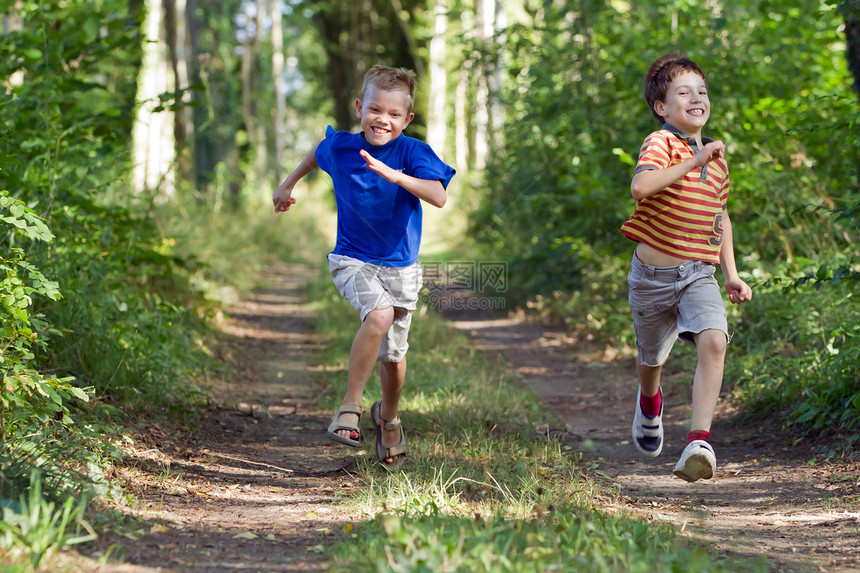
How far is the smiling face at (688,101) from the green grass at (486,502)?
1.75 m

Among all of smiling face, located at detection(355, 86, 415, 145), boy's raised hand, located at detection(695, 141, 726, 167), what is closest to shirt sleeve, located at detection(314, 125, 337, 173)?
smiling face, located at detection(355, 86, 415, 145)

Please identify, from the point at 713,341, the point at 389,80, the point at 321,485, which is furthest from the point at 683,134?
the point at 321,485

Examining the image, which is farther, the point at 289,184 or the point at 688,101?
the point at 289,184

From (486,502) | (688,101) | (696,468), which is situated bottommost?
(486,502)

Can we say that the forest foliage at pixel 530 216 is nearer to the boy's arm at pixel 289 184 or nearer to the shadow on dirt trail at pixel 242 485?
the shadow on dirt trail at pixel 242 485

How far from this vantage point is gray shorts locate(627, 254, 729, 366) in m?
3.62

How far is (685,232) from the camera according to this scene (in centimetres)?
371

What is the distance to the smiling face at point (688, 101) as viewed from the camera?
148 inches

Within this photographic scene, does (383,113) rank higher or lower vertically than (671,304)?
higher

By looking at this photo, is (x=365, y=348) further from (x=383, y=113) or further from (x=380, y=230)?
(x=383, y=113)

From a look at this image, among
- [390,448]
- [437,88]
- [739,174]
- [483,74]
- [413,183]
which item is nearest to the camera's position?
[413,183]

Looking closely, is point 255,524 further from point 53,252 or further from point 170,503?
point 53,252

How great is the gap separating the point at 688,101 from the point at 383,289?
171cm

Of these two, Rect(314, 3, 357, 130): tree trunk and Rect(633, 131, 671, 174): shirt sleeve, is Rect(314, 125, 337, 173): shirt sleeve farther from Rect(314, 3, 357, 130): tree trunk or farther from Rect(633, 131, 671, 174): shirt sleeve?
Rect(314, 3, 357, 130): tree trunk
